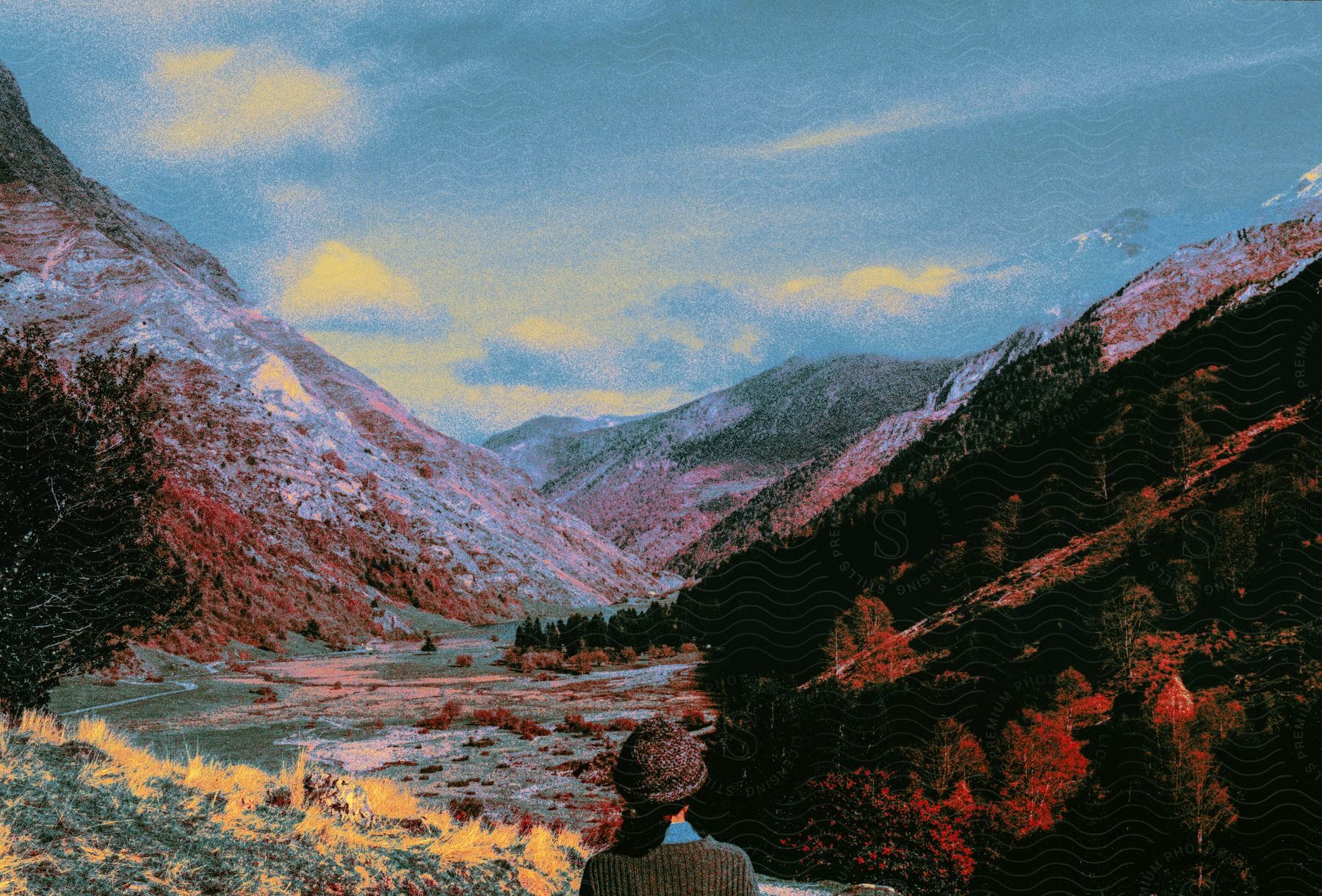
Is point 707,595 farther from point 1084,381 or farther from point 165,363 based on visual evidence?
point 165,363

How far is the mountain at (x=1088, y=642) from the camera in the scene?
34281 mm

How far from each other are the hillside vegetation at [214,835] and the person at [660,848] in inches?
244

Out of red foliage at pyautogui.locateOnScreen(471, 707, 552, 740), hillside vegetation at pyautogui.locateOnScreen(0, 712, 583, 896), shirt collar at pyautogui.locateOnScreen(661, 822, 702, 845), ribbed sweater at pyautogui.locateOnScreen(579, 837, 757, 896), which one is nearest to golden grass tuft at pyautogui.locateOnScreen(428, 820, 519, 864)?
hillside vegetation at pyautogui.locateOnScreen(0, 712, 583, 896)

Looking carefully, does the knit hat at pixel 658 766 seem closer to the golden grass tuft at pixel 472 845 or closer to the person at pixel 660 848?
the person at pixel 660 848

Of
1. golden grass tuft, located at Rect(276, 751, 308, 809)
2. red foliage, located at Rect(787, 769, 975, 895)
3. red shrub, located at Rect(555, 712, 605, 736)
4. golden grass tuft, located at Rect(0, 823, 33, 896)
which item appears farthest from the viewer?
red shrub, located at Rect(555, 712, 605, 736)

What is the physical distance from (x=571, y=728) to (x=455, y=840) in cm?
3556

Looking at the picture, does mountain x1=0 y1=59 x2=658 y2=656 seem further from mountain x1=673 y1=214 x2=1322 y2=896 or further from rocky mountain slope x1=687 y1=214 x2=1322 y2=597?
mountain x1=673 y1=214 x2=1322 y2=896

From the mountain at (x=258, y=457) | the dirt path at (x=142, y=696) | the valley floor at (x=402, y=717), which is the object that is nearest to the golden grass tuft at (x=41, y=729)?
the valley floor at (x=402, y=717)

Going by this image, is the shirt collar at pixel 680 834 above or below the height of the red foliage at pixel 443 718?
below

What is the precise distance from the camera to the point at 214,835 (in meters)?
9.53

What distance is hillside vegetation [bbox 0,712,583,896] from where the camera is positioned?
7.97m

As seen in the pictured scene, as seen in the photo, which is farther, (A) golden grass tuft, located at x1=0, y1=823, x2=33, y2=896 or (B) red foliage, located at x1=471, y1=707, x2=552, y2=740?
(B) red foliage, located at x1=471, y1=707, x2=552, y2=740

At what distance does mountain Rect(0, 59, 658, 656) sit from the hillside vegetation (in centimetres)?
5367

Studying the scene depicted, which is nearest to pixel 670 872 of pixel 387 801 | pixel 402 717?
pixel 387 801
